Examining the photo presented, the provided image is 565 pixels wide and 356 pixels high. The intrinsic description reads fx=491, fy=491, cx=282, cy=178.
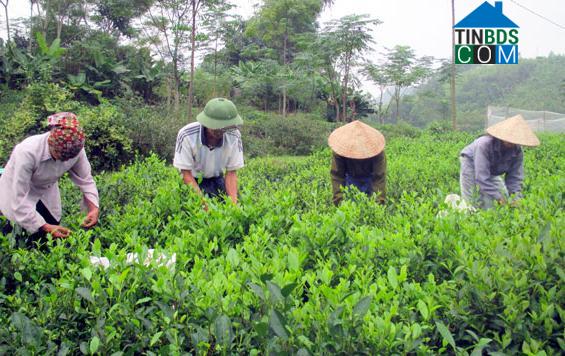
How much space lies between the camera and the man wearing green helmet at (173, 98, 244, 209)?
3.72 meters

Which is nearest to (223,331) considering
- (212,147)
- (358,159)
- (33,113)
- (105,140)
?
(212,147)

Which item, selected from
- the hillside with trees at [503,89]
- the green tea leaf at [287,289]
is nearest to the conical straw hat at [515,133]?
the green tea leaf at [287,289]

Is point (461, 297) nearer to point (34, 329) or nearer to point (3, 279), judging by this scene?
point (34, 329)

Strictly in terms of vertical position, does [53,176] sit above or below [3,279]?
above

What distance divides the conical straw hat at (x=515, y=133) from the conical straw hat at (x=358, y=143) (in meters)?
1.04

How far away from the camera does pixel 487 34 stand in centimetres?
1437

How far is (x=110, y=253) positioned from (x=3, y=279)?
0.50m

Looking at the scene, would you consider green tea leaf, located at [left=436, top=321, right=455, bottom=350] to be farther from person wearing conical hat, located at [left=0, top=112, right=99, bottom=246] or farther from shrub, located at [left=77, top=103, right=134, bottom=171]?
shrub, located at [left=77, top=103, right=134, bottom=171]

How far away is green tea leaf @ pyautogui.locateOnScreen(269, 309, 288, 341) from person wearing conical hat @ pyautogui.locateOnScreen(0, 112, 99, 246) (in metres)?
1.77

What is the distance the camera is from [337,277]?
7.77 feet

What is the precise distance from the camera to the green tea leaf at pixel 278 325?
155cm

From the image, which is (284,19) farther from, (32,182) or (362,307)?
(362,307)

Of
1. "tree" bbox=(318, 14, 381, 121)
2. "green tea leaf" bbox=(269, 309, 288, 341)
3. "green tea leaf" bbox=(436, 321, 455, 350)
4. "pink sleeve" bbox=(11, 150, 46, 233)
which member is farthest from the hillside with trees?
"green tea leaf" bbox=(269, 309, 288, 341)

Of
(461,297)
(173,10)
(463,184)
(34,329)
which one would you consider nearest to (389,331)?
(461,297)
